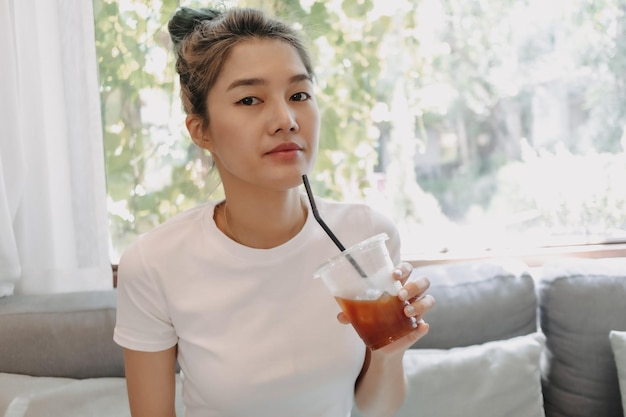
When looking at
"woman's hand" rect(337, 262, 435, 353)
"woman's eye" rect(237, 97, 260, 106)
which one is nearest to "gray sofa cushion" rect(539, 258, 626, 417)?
"woman's hand" rect(337, 262, 435, 353)

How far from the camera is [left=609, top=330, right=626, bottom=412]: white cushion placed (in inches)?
72.8

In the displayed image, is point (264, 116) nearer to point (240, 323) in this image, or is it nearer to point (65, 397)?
point (240, 323)

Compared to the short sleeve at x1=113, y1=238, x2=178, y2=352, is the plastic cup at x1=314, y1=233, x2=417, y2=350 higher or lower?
higher

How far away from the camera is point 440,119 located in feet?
8.01

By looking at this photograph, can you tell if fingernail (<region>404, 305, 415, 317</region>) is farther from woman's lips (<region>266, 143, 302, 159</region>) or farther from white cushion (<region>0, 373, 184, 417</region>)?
white cushion (<region>0, 373, 184, 417</region>)

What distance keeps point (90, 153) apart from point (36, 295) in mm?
446

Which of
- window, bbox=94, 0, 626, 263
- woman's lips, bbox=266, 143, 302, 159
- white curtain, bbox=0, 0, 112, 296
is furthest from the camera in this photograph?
window, bbox=94, 0, 626, 263

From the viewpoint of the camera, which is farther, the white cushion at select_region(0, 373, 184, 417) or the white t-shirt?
the white cushion at select_region(0, 373, 184, 417)

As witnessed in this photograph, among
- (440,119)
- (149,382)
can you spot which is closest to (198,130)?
(149,382)

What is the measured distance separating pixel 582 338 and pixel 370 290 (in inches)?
42.0

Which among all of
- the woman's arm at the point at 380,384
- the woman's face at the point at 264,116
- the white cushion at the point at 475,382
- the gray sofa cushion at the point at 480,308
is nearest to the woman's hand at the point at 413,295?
the woman's arm at the point at 380,384

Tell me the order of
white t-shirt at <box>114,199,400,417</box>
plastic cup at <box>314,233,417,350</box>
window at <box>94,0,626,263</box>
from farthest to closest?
window at <box>94,0,626,263</box> < white t-shirt at <box>114,199,400,417</box> < plastic cup at <box>314,233,417,350</box>

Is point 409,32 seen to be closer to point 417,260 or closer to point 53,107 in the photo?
point 417,260

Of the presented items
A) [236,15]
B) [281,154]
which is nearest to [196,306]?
[281,154]
